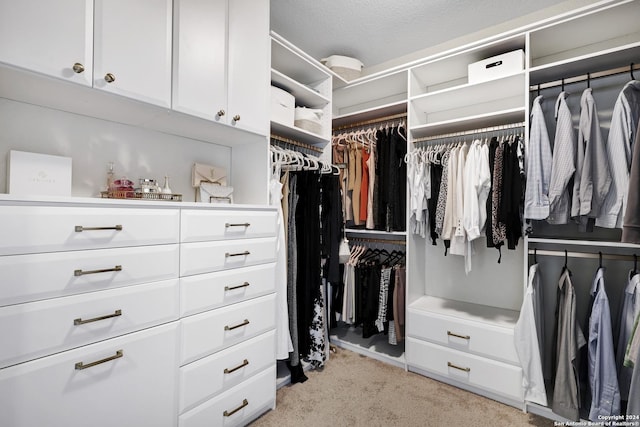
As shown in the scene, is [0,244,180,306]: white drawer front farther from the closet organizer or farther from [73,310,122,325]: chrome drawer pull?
the closet organizer

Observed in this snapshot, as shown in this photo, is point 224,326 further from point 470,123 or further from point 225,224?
point 470,123

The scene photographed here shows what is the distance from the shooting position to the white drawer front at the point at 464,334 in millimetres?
1918

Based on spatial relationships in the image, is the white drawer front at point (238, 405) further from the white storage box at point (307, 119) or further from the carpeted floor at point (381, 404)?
the white storage box at point (307, 119)

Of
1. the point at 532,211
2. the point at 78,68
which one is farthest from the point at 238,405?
the point at 532,211

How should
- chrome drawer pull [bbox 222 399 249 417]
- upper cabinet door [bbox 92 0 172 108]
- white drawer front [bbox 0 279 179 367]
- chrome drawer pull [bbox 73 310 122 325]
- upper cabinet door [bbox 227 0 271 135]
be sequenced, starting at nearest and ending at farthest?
1. white drawer front [bbox 0 279 179 367]
2. chrome drawer pull [bbox 73 310 122 325]
3. upper cabinet door [bbox 92 0 172 108]
4. chrome drawer pull [bbox 222 399 249 417]
5. upper cabinet door [bbox 227 0 271 135]

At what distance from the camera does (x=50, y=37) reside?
1047mm

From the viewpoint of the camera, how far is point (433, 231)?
7.42 ft

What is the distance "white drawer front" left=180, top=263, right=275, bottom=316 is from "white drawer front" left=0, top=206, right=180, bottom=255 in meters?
0.24

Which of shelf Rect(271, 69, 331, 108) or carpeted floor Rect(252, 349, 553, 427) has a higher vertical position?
shelf Rect(271, 69, 331, 108)

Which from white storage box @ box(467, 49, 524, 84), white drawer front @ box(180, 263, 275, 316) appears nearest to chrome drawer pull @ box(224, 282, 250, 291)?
white drawer front @ box(180, 263, 275, 316)

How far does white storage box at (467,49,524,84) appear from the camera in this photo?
1945 millimetres

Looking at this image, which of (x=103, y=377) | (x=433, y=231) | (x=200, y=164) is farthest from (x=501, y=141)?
(x=103, y=377)

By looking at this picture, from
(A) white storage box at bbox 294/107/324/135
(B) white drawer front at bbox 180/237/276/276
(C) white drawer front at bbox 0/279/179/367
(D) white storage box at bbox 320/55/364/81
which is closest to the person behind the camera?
(C) white drawer front at bbox 0/279/179/367

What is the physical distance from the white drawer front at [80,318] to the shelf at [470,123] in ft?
6.54
